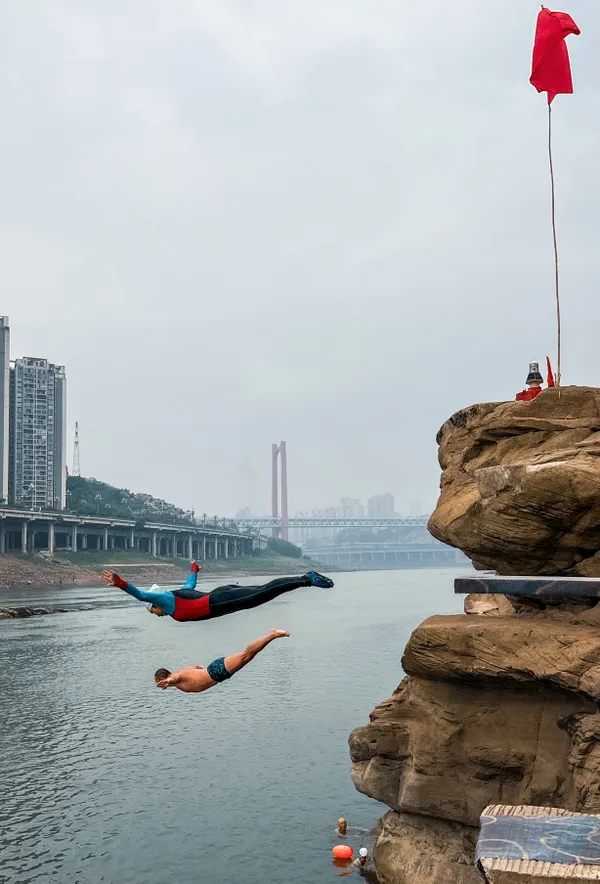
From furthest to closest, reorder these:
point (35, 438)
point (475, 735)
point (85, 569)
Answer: point (35, 438) → point (85, 569) → point (475, 735)

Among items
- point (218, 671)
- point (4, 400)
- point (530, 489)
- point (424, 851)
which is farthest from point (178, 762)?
point (4, 400)

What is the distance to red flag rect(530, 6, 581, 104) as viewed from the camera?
1758 cm

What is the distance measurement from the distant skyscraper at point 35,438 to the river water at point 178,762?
14015 centimetres

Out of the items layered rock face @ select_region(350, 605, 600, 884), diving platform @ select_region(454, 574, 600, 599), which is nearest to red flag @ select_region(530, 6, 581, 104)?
diving platform @ select_region(454, 574, 600, 599)

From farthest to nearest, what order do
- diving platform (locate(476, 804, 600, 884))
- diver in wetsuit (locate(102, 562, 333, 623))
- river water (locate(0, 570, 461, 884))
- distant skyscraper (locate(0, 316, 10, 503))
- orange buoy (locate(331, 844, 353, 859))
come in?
distant skyscraper (locate(0, 316, 10, 503)) < river water (locate(0, 570, 461, 884)) < orange buoy (locate(331, 844, 353, 859)) < diving platform (locate(476, 804, 600, 884)) < diver in wetsuit (locate(102, 562, 333, 623))

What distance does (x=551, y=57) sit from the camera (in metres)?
18.1

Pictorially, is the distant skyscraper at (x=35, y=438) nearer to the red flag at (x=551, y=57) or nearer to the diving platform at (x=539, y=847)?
the red flag at (x=551, y=57)

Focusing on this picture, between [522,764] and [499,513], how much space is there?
5152 millimetres

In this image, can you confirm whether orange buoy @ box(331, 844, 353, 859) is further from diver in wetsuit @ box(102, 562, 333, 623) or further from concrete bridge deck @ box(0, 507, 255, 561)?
concrete bridge deck @ box(0, 507, 255, 561)

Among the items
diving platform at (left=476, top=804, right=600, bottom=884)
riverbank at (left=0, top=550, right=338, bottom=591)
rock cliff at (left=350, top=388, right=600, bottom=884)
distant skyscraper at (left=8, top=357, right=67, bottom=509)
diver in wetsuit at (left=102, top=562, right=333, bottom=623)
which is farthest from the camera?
distant skyscraper at (left=8, top=357, right=67, bottom=509)

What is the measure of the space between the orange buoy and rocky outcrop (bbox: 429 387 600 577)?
358 inches

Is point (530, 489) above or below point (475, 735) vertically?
above

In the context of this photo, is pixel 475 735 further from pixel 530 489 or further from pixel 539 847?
pixel 530 489

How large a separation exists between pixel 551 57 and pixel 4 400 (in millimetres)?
177223
